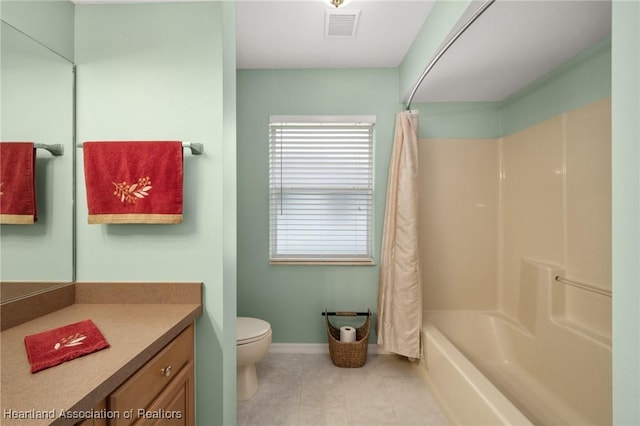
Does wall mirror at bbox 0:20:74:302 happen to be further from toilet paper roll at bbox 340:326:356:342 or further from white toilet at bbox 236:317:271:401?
toilet paper roll at bbox 340:326:356:342

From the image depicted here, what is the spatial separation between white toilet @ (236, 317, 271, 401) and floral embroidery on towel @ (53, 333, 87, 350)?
3.25ft

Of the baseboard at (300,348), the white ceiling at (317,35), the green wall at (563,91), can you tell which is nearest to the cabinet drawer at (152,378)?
A: the baseboard at (300,348)

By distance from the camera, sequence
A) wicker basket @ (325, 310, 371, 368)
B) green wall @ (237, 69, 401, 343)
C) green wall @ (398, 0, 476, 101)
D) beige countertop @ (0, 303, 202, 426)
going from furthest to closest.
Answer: green wall @ (237, 69, 401, 343), wicker basket @ (325, 310, 371, 368), green wall @ (398, 0, 476, 101), beige countertop @ (0, 303, 202, 426)

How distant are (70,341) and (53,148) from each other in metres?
Result: 0.85

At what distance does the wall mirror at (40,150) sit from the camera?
112 centimetres

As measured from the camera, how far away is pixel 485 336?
2.44 metres

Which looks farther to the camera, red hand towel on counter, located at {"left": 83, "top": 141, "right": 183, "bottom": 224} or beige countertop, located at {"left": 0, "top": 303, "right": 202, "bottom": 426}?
red hand towel on counter, located at {"left": 83, "top": 141, "right": 183, "bottom": 224}

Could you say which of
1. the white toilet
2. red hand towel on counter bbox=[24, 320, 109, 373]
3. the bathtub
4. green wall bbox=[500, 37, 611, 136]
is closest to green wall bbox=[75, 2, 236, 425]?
red hand towel on counter bbox=[24, 320, 109, 373]

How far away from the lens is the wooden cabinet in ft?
2.74

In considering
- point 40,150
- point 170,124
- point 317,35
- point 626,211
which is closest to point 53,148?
point 40,150

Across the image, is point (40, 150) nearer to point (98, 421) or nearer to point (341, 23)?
point (98, 421)

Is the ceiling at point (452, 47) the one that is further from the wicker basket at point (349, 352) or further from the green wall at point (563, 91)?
the wicker basket at point (349, 352)

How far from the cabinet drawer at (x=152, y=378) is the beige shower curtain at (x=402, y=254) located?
4.73 feet

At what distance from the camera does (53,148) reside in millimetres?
1293
